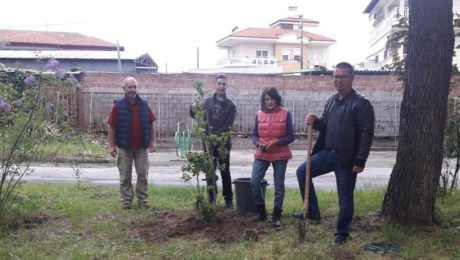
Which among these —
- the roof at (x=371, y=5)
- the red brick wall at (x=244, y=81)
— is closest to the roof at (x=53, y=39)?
the roof at (x=371, y=5)

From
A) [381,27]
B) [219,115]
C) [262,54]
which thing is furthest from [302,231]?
[262,54]

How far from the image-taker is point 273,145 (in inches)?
250

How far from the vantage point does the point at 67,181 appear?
1095 centimetres

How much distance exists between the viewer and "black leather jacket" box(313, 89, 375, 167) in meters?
5.38

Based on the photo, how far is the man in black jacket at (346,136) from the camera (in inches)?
213

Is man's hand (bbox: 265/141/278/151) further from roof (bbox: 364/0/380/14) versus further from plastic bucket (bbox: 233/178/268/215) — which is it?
roof (bbox: 364/0/380/14)

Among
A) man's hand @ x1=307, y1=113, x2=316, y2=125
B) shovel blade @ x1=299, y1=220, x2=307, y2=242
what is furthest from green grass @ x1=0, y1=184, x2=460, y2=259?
man's hand @ x1=307, y1=113, x2=316, y2=125

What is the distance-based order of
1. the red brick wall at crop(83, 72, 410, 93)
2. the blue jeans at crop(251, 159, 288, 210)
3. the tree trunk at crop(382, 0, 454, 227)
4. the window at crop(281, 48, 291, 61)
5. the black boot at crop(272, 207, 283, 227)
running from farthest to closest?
the window at crop(281, 48, 291, 61) < the red brick wall at crop(83, 72, 410, 93) < the blue jeans at crop(251, 159, 288, 210) < the black boot at crop(272, 207, 283, 227) < the tree trunk at crop(382, 0, 454, 227)

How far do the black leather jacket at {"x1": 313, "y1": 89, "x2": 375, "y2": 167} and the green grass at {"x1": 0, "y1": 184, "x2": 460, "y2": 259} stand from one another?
927 millimetres

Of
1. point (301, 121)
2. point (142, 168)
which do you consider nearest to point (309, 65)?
point (301, 121)

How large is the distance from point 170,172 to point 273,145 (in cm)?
714

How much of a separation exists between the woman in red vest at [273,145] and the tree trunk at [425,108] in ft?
4.54

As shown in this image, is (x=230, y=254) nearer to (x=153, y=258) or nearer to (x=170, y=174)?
(x=153, y=258)

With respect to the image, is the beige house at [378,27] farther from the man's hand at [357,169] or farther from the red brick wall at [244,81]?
the man's hand at [357,169]
